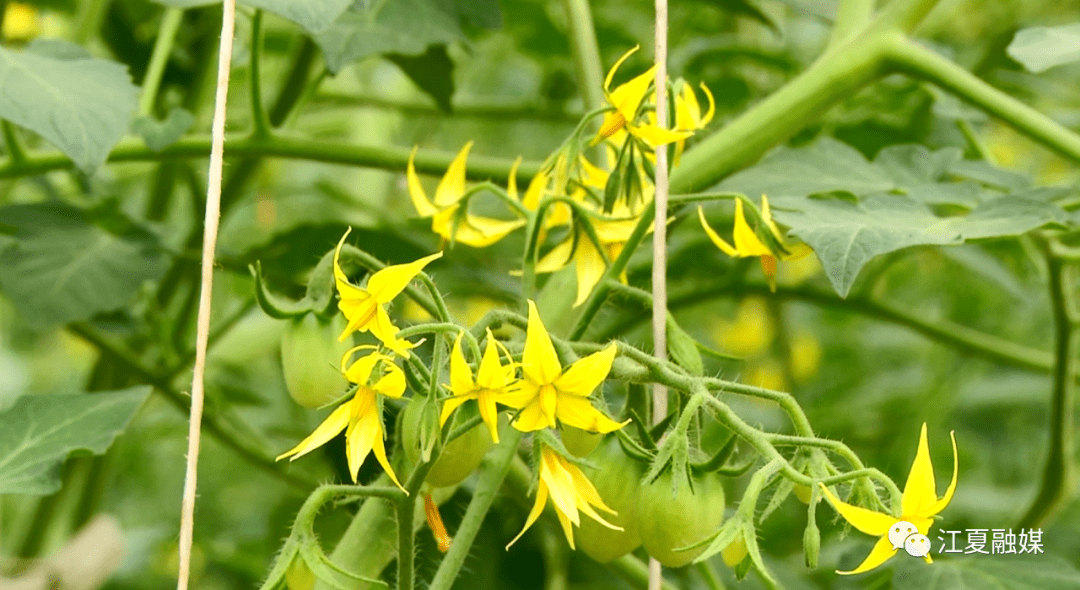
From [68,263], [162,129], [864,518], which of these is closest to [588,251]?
[864,518]

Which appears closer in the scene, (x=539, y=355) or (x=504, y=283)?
(x=539, y=355)

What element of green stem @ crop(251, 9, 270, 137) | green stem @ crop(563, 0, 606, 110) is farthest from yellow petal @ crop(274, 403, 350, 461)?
green stem @ crop(563, 0, 606, 110)

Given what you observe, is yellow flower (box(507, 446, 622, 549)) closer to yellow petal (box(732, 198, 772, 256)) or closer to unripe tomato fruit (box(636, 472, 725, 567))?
unripe tomato fruit (box(636, 472, 725, 567))

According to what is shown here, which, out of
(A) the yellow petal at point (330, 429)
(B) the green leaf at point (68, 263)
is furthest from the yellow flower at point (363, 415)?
(B) the green leaf at point (68, 263)

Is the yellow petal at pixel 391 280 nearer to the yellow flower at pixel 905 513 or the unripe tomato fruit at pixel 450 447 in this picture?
the unripe tomato fruit at pixel 450 447


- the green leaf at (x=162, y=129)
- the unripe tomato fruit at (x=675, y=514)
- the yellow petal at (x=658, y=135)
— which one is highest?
the yellow petal at (x=658, y=135)

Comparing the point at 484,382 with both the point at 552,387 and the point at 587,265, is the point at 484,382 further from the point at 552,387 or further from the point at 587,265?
the point at 587,265

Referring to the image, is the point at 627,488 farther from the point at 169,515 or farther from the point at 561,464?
the point at 169,515
